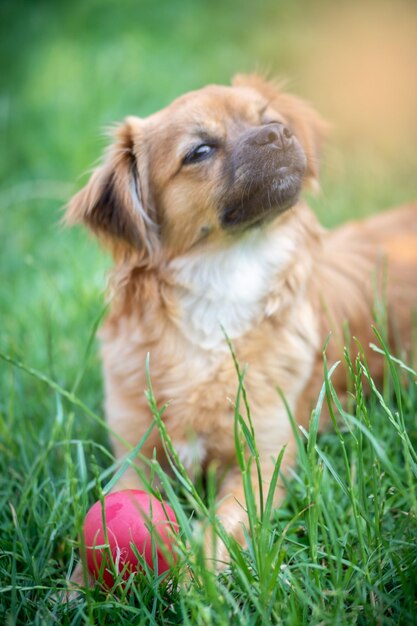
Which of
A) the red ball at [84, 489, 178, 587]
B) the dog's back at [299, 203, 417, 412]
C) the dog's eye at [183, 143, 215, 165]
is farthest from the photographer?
the dog's back at [299, 203, 417, 412]

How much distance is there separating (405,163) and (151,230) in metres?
3.35

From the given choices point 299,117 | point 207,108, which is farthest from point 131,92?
point 207,108

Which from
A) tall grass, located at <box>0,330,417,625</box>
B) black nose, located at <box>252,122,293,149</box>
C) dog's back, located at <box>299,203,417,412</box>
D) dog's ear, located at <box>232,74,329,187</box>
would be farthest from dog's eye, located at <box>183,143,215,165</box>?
tall grass, located at <box>0,330,417,625</box>

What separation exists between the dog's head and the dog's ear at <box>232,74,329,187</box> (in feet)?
0.56

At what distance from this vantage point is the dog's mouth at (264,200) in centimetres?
227

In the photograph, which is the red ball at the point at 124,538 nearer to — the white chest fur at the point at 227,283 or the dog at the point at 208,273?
the dog at the point at 208,273

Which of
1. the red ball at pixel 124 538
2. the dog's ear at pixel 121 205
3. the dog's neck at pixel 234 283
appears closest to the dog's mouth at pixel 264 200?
the dog's neck at pixel 234 283

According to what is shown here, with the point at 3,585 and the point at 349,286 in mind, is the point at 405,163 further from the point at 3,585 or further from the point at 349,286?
the point at 3,585

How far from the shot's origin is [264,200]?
2.29 m

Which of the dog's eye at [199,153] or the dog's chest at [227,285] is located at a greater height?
the dog's eye at [199,153]

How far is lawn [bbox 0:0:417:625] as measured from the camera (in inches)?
64.5

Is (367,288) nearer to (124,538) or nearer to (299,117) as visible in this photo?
(299,117)

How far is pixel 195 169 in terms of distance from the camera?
7.90 feet

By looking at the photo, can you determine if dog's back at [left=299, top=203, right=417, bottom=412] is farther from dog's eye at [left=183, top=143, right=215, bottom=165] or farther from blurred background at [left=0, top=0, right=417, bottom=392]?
dog's eye at [left=183, top=143, right=215, bottom=165]
